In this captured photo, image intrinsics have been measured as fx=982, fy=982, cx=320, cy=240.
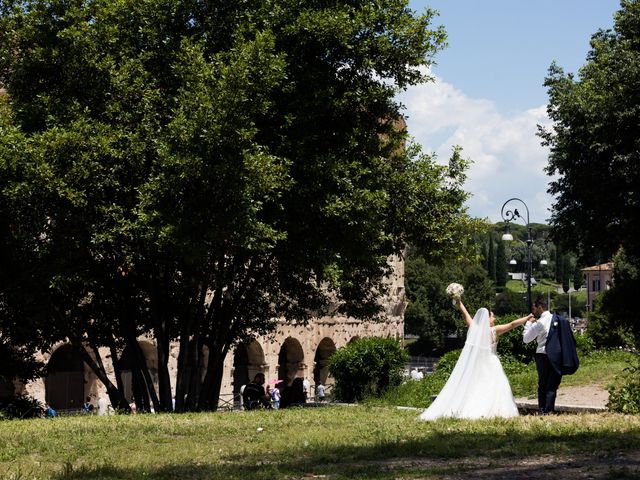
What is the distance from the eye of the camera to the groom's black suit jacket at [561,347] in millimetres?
12008

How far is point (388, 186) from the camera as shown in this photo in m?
17.9

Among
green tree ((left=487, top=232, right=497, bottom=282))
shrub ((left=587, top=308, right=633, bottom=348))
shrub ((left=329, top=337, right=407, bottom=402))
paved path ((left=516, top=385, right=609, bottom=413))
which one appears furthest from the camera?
Result: green tree ((left=487, top=232, right=497, bottom=282))

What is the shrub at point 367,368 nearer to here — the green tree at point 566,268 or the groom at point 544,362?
the groom at point 544,362

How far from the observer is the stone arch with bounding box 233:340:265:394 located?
39812mm

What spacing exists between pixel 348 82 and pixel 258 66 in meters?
2.80

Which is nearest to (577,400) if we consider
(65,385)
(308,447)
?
(308,447)

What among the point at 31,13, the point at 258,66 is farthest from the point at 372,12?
the point at 31,13

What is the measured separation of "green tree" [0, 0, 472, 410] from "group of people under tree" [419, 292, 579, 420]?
404 cm

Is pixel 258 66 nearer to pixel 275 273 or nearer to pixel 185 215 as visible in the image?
pixel 185 215

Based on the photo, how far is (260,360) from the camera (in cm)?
3988

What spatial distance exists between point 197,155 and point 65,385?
19.1 meters

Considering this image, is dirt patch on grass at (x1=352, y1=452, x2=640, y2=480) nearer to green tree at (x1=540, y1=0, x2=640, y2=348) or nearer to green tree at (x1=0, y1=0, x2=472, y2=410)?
green tree at (x1=0, y1=0, x2=472, y2=410)

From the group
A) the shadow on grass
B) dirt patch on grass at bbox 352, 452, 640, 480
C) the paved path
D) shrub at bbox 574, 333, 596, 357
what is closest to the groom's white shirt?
the paved path

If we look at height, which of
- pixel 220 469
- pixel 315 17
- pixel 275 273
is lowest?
pixel 220 469
